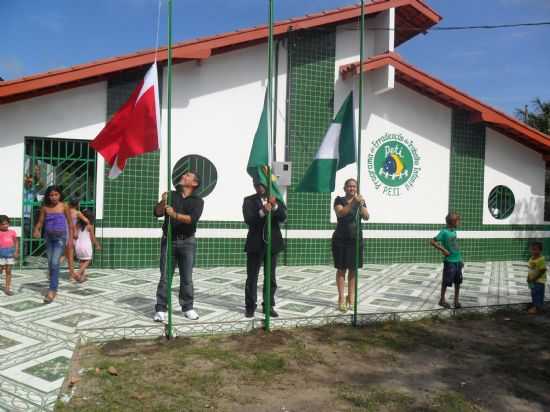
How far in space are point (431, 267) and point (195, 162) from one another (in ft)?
19.3

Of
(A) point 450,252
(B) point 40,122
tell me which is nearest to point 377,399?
(A) point 450,252

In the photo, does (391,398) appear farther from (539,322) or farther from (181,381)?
(539,322)

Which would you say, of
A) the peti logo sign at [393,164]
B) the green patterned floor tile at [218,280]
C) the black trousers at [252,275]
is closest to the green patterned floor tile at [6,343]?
the black trousers at [252,275]

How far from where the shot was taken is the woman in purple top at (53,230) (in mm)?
6059

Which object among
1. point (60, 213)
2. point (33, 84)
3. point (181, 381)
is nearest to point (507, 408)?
point (181, 381)

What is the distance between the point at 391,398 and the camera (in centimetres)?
348

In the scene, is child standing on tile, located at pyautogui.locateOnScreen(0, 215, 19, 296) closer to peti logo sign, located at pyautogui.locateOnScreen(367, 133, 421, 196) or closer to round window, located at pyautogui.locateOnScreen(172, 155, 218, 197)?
round window, located at pyautogui.locateOnScreen(172, 155, 218, 197)

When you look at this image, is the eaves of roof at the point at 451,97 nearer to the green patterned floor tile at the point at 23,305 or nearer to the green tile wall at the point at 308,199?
the green tile wall at the point at 308,199

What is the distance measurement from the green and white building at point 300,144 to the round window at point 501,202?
3 cm

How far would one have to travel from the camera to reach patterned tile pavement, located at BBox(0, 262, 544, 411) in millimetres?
3919

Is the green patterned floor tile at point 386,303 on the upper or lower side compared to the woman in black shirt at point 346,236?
lower

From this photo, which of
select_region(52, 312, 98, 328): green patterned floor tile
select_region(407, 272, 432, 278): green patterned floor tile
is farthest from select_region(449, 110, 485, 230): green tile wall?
select_region(52, 312, 98, 328): green patterned floor tile

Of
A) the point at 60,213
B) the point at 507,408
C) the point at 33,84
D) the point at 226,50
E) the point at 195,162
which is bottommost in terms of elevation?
the point at 507,408

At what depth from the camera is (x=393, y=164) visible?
416 inches
